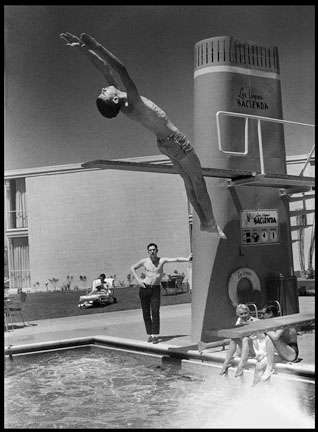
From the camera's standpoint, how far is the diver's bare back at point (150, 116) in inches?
184

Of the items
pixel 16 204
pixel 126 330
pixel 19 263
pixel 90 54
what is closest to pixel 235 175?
pixel 90 54

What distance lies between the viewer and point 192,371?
5727 mm

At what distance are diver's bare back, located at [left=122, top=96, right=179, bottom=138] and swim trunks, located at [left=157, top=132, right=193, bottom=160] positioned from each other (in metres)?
0.05

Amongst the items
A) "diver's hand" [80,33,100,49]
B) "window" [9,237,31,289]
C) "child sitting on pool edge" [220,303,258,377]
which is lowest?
"child sitting on pool edge" [220,303,258,377]

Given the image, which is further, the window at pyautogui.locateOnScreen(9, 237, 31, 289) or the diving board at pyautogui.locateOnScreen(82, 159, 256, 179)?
the window at pyautogui.locateOnScreen(9, 237, 31, 289)

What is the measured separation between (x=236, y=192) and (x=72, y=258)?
7.79 m

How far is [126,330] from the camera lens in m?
8.76

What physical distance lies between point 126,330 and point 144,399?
3.84 m

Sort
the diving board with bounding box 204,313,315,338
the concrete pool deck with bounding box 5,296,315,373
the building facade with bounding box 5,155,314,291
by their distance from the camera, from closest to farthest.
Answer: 1. the diving board with bounding box 204,313,315,338
2. the concrete pool deck with bounding box 5,296,315,373
3. the building facade with bounding box 5,155,314,291

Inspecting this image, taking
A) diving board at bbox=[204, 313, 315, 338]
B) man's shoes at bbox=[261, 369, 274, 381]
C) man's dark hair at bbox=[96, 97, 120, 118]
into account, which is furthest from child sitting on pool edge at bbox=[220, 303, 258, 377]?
man's dark hair at bbox=[96, 97, 120, 118]

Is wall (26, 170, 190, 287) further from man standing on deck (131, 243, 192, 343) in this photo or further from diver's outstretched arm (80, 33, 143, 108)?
diver's outstretched arm (80, 33, 143, 108)

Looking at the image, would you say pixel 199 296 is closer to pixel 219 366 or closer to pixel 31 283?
pixel 219 366

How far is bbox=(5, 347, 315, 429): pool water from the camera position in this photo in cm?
421

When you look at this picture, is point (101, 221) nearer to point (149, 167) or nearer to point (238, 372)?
point (149, 167)
